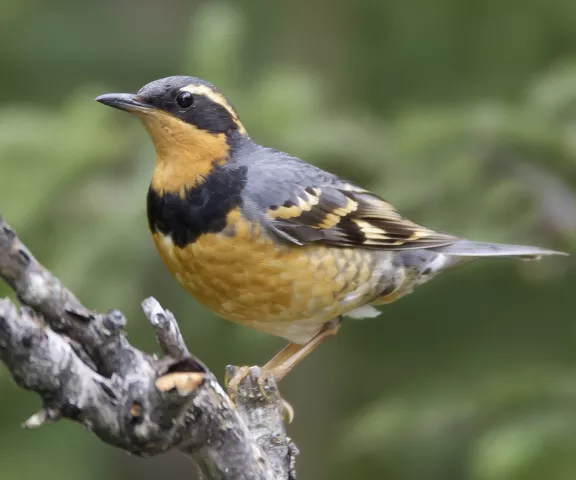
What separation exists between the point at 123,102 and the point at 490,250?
173 centimetres

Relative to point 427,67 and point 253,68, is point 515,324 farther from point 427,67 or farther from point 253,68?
point 253,68

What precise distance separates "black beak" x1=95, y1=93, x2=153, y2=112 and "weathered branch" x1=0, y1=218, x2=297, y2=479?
130cm

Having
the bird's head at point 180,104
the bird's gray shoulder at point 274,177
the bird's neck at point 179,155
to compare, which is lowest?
the bird's gray shoulder at point 274,177

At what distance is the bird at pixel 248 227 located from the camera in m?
3.53

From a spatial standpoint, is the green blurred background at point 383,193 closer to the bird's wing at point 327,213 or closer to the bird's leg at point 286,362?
the bird's wing at point 327,213

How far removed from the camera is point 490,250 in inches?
164

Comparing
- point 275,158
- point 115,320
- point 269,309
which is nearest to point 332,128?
point 275,158

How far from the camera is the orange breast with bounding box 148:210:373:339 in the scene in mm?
3506

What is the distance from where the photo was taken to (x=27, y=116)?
480 cm

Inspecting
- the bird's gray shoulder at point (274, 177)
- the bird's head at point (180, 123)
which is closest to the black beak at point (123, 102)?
the bird's head at point (180, 123)

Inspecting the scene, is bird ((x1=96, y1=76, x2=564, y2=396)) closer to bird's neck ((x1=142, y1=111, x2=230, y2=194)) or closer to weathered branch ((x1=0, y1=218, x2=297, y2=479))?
bird's neck ((x1=142, y1=111, x2=230, y2=194))

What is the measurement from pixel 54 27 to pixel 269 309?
4076 millimetres

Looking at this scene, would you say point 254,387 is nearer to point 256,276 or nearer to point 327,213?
point 256,276

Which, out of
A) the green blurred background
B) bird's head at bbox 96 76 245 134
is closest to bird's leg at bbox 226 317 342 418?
the green blurred background
